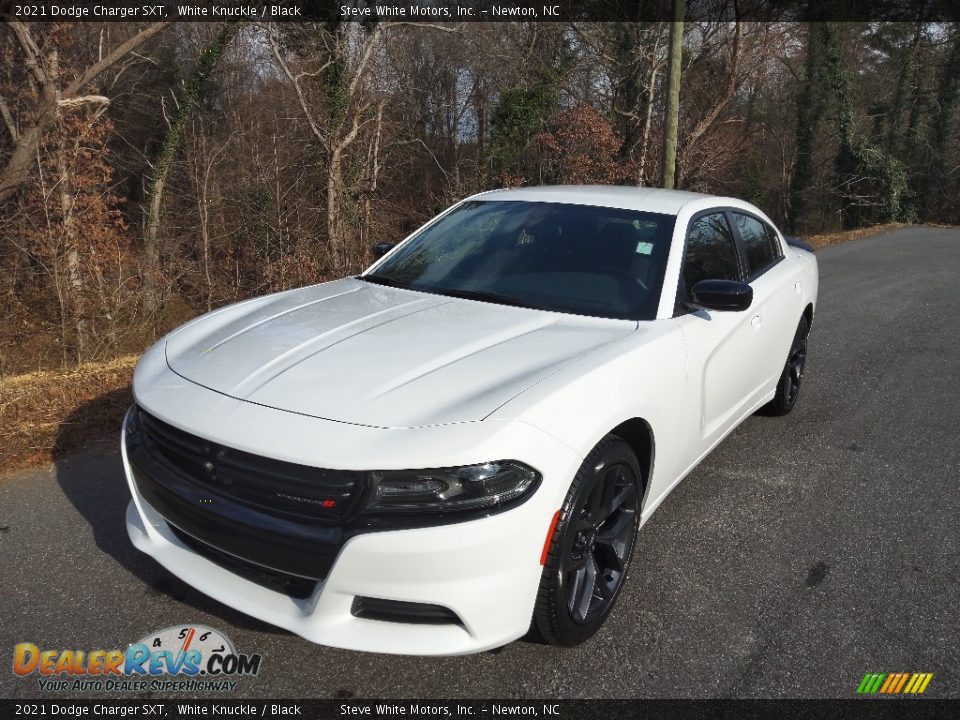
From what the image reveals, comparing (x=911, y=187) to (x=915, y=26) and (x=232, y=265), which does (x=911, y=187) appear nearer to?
(x=915, y=26)

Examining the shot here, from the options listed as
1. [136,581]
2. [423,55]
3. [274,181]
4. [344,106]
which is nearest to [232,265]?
[274,181]

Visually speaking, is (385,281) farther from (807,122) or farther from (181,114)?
(807,122)

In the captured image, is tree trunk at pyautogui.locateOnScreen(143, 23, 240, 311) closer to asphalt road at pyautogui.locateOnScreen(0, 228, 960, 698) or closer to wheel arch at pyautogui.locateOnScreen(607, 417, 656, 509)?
asphalt road at pyautogui.locateOnScreen(0, 228, 960, 698)

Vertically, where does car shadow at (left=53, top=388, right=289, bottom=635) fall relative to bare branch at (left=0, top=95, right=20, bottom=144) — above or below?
below

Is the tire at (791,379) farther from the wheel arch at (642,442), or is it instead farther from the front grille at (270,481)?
the front grille at (270,481)

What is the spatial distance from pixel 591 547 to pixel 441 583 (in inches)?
27.6

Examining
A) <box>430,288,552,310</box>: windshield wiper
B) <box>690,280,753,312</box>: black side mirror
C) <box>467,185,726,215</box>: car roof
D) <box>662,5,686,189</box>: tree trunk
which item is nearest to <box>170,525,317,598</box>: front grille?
<box>430,288,552,310</box>: windshield wiper

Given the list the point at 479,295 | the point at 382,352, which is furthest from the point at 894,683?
the point at 479,295

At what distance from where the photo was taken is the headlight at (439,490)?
217 cm

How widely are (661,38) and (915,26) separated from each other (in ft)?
58.4

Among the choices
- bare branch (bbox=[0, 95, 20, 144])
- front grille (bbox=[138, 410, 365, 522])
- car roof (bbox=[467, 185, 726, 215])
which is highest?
bare branch (bbox=[0, 95, 20, 144])

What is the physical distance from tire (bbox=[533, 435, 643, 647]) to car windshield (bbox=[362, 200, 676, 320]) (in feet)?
2.64

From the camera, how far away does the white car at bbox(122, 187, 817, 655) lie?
218cm

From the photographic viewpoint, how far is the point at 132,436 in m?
2.82
